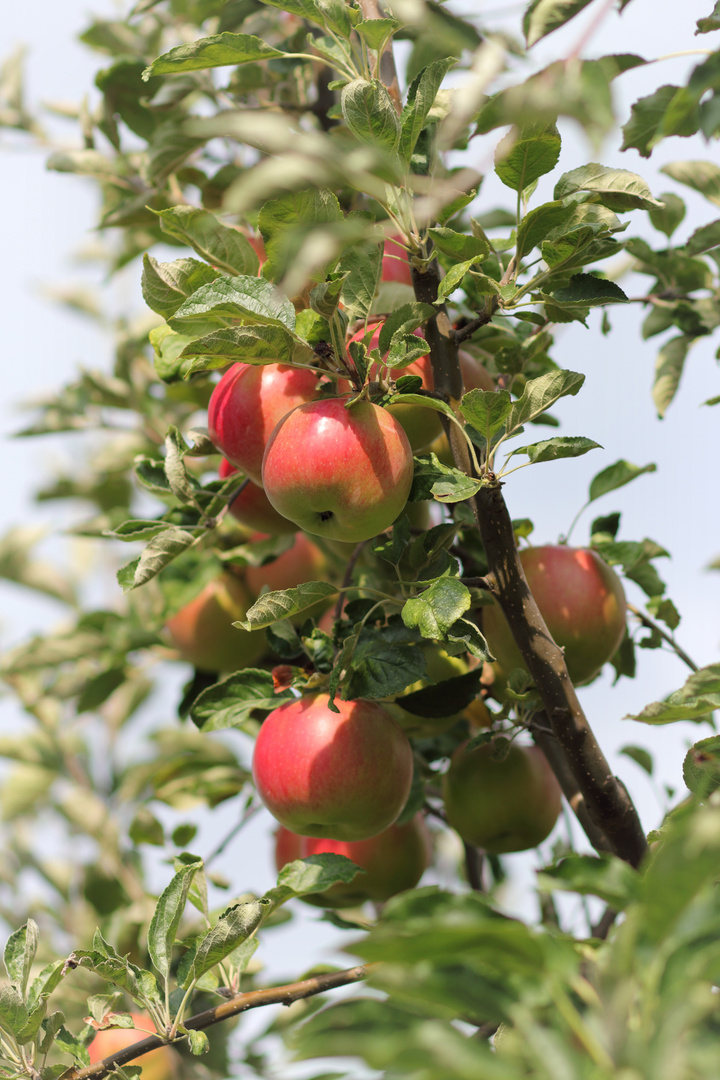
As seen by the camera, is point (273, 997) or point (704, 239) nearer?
point (273, 997)

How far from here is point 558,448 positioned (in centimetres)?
97

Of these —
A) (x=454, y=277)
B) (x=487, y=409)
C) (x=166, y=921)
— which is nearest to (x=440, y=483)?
(x=487, y=409)

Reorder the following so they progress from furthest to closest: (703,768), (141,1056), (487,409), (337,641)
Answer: (141,1056), (337,641), (487,409), (703,768)

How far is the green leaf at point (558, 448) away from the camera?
97cm

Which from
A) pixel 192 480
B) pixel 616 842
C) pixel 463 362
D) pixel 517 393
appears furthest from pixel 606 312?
pixel 616 842

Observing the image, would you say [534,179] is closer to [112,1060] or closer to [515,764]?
[515,764]

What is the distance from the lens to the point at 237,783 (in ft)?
6.14

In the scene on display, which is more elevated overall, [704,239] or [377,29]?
[377,29]

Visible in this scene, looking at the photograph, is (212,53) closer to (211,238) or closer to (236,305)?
(211,238)

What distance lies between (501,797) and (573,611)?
32cm

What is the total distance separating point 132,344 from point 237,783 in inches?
41.0

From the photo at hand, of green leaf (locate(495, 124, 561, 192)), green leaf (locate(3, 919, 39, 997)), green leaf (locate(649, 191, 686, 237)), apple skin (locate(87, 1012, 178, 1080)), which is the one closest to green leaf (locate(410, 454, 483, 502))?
green leaf (locate(495, 124, 561, 192))

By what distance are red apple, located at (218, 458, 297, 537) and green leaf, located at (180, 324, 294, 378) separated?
1.34 ft

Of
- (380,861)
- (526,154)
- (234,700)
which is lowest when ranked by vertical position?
(380,861)
